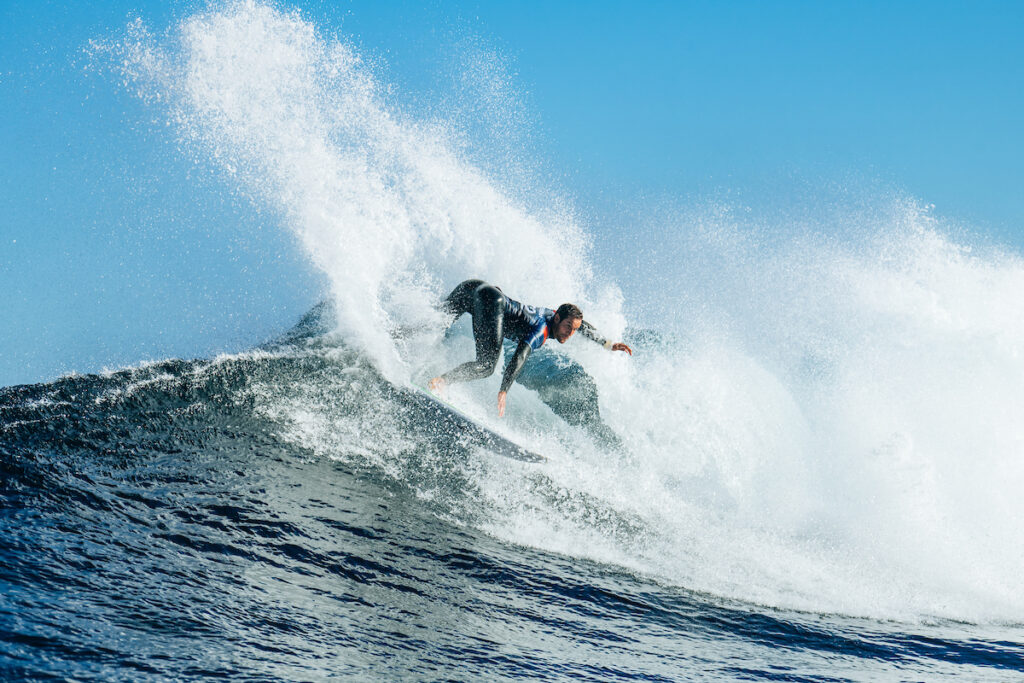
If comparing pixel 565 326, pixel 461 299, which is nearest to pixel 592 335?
pixel 565 326

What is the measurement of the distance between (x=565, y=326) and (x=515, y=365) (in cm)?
95

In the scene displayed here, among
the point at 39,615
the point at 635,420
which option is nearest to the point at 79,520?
the point at 39,615

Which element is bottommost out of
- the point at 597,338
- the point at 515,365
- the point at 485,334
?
the point at 515,365

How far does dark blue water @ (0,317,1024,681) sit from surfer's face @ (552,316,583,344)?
2.14 metres

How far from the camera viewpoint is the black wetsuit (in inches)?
274

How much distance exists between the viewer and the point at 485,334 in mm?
7066

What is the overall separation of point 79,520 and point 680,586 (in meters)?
4.25

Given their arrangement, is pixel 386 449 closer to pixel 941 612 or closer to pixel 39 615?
pixel 39 615

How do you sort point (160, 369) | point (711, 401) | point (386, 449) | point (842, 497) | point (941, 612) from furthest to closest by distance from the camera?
point (711, 401)
point (842, 497)
point (160, 369)
point (386, 449)
point (941, 612)

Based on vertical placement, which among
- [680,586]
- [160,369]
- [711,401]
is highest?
[711,401]

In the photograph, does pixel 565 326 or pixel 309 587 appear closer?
pixel 309 587

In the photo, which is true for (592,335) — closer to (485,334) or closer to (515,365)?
(515,365)

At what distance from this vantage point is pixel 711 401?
1039cm

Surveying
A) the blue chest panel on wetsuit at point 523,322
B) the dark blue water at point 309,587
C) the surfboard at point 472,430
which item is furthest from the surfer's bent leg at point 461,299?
the dark blue water at point 309,587
